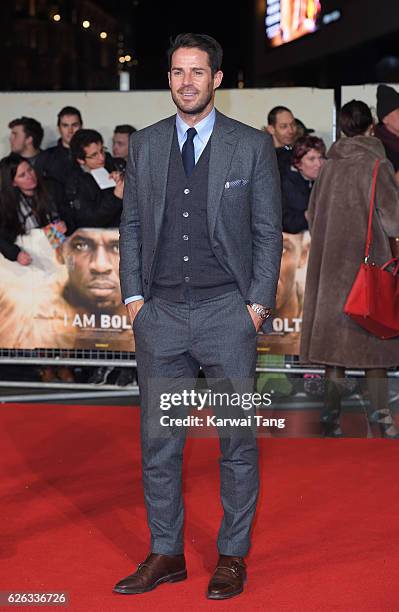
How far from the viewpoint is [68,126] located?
6590 millimetres

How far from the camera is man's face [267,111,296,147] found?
6.34 meters

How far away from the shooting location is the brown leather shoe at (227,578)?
3.40m

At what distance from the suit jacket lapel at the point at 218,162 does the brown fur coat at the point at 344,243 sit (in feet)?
7.62

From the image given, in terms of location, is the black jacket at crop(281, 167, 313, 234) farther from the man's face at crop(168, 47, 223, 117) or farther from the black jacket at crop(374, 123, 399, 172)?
the man's face at crop(168, 47, 223, 117)

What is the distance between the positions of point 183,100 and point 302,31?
675cm

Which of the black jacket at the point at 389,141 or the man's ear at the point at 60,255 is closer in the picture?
the black jacket at the point at 389,141

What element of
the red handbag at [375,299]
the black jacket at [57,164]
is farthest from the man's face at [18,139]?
the red handbag at [375,299]

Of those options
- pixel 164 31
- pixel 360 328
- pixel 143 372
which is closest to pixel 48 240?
pixel 360 328

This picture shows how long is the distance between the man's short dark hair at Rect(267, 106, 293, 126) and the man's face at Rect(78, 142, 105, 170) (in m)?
1.01

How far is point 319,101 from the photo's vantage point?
6336mm

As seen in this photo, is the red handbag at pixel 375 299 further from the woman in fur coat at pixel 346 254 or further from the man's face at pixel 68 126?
the man's face at pixel 68 126

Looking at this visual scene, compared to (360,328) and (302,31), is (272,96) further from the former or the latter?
Answer: (302,31)

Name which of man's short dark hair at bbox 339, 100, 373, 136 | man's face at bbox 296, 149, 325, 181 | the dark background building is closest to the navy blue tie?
man's short dark hair at bbox 339, 100, 373, 136

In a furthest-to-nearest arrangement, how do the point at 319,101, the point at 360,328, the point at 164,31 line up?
the point at 164,31 < the point at 319,101 < the point at 360,328
